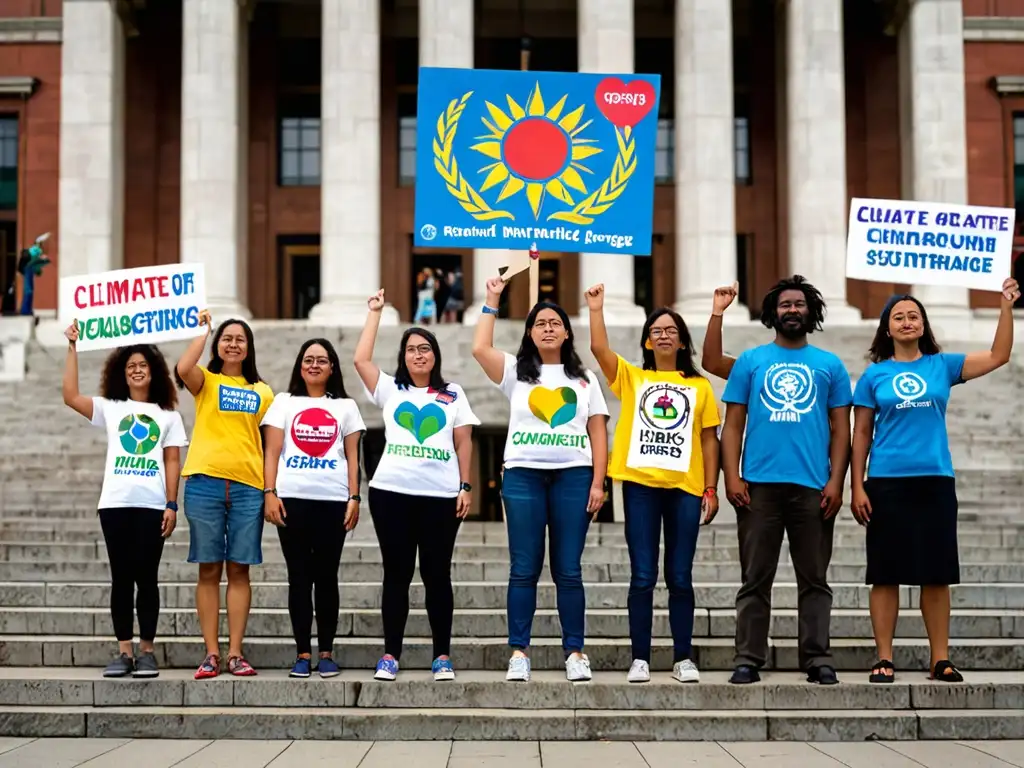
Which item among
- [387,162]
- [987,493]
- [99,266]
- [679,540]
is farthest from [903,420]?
[387,162]

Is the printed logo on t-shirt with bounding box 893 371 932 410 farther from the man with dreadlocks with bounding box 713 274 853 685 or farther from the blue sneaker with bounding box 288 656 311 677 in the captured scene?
the blue sneaker with bounding box 288 656 311 677

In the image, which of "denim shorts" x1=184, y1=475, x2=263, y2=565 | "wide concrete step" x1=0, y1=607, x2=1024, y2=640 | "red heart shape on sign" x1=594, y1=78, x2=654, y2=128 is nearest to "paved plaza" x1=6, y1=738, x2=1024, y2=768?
"denim shorts" x1=184, y1=475, x2=263, y2=565

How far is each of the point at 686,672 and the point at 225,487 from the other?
10.7 feet

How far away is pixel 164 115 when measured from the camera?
30438 millimetres

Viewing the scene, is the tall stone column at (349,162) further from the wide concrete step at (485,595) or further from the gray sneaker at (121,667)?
the gray sneaker at (121,667)

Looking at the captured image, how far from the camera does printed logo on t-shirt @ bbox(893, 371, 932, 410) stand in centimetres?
829

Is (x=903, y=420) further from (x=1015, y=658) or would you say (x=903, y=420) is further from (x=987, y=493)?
(x=987, y=493)

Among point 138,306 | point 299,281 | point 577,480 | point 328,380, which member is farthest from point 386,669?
point 299,281

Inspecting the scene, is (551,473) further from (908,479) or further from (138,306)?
(138,306)

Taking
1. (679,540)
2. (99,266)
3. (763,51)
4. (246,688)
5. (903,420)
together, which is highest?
(763,51)

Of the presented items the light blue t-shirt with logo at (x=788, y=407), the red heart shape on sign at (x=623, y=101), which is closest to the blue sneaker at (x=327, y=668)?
the light blue t-shirt with logo at (x=788, y=407)

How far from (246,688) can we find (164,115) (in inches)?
974

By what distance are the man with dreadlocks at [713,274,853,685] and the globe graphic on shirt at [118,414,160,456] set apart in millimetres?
3873

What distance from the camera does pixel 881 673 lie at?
8055 mm
